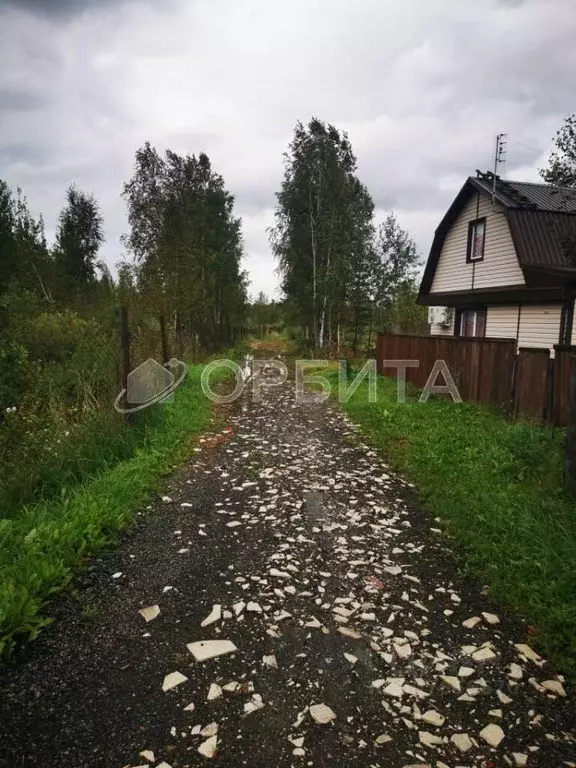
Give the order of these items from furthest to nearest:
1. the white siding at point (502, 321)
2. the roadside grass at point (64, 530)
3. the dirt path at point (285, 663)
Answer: the white siding at point (502, 321)
the roadside grass at point (64, 530)
the dirt path at point (285, 663)

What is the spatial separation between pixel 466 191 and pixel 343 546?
1693 centimetres

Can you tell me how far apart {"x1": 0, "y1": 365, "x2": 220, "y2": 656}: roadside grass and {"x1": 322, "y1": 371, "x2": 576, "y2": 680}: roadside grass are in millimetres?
3355

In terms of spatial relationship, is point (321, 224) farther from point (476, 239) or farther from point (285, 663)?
point (285, 663)

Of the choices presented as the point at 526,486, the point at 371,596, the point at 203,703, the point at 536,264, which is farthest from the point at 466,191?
the point at 203,703

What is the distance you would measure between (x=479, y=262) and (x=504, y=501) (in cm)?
1398

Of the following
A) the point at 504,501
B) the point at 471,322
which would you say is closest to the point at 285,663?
the point at 504,501

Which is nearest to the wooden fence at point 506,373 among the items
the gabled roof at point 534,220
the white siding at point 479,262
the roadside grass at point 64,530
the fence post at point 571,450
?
the fence post at point 571,450

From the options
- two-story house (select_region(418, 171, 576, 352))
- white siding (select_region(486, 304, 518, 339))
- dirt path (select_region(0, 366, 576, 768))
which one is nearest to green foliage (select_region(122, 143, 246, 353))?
two-story house (select_region(418, 171, 576, 352))

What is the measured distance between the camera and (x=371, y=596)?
Result: 11.3 ft

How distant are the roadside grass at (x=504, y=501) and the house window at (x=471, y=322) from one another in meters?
9.40

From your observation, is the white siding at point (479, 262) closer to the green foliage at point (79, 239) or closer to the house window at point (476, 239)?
the house window at point (476, 239)

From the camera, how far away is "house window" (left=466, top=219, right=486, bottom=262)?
16.4 m

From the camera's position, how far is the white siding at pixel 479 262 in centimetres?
1495

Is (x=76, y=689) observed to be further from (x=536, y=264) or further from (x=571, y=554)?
(x=536, y=264)
